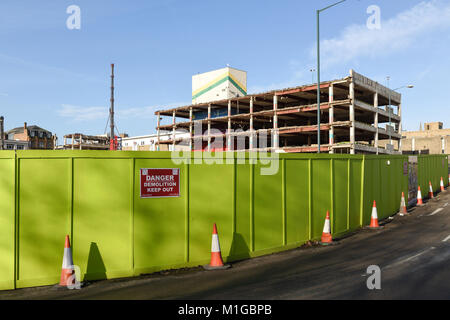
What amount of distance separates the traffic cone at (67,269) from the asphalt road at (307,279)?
203 millimetres

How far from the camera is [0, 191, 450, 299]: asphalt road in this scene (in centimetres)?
572

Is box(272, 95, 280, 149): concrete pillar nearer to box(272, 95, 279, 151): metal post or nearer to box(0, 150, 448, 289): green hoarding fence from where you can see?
box(272, 95, 279, 151): metal post

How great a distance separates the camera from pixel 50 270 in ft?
20.9

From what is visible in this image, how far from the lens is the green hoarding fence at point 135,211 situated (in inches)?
247

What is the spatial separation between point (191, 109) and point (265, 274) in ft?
218

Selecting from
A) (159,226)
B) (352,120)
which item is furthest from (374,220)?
(352,120)

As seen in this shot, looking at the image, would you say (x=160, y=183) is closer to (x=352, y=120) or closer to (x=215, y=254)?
(x=215, y=254)

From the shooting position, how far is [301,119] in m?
60.6

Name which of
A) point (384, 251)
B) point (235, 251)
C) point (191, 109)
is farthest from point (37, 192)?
point (191, 109)

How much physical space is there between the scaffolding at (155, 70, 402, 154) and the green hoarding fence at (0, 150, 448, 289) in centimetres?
3866

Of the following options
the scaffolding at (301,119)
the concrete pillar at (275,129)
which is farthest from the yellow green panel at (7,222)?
the concrete pillar at (275,129)

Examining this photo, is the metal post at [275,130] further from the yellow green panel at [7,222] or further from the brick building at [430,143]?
the yellow green panel at [7,222]
